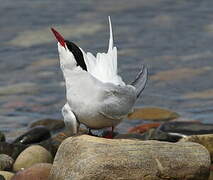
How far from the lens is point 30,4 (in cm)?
1430

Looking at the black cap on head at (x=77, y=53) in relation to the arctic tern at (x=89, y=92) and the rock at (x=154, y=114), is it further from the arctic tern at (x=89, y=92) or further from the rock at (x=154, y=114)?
the rock at (x=154, y=114)

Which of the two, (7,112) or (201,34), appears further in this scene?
(201,34)

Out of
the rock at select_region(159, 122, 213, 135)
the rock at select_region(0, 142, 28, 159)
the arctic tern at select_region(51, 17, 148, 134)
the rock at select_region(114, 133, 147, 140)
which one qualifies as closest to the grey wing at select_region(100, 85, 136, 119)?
the arctic tern at select_region(51, 17, 148, 134)

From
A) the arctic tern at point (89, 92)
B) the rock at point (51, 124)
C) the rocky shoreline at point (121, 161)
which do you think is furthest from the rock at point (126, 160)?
the rock at point (51, 124)

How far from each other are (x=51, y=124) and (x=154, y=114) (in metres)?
1.25

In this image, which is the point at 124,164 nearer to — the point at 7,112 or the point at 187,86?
the point at 7,112

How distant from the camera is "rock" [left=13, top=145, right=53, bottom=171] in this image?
23.4 feet

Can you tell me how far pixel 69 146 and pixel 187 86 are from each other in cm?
464

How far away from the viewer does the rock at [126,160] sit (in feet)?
19.2

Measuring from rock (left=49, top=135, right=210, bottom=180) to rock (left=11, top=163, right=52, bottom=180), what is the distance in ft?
0.79

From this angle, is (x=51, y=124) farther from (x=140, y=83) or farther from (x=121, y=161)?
(x=121, y=161)

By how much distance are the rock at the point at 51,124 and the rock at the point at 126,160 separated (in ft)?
8.98

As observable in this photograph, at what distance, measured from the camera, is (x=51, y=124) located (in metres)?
9.01

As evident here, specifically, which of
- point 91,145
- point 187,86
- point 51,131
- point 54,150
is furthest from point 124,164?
point 187,86
